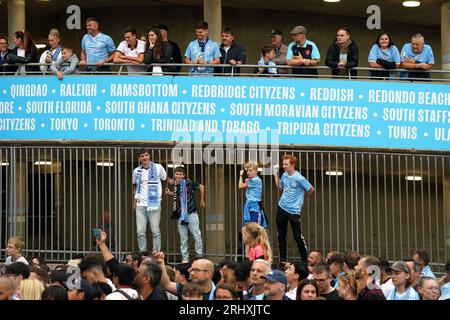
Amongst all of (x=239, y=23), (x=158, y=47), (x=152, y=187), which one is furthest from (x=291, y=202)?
(x=239, y=23)

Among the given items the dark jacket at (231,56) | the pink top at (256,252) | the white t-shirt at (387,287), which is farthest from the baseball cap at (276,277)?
the dark jacket at (231,56)

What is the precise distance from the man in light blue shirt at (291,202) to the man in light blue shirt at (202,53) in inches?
109

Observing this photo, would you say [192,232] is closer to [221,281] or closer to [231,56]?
[231,56]

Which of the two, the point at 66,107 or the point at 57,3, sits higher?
the point at 57,3

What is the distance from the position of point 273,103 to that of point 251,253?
594 centimetres

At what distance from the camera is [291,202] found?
2128 cm

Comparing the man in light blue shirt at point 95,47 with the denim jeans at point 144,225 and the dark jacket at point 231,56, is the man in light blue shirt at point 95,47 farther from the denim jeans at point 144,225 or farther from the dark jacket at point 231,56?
the denim jeans at point 144,225

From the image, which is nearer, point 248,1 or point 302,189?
point 302,189

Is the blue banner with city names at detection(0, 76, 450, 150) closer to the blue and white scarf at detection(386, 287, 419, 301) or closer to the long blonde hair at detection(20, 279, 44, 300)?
the blue and white scarf at detection(386, 287, 419, 301)

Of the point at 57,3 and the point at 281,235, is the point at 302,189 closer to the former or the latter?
the point at 281,235

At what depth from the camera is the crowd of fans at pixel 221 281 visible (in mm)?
12719

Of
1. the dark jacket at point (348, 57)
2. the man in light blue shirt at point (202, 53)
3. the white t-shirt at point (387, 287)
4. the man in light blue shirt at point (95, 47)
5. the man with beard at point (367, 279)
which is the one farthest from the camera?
the man in light blue shirt at point (95, 47)

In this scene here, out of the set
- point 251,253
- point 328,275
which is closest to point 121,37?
point 251,253

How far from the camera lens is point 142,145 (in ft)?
74.2
